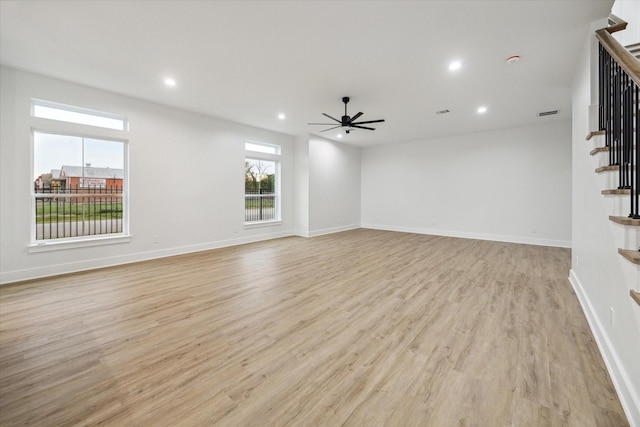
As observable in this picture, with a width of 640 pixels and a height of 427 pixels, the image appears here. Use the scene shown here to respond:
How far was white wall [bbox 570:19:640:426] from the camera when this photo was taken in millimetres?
1514

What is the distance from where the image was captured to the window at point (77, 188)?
3963 mm

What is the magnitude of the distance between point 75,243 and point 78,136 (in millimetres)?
1733

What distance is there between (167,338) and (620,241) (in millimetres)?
3413

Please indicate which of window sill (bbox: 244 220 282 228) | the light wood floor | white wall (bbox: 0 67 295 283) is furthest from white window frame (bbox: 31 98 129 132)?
window sill (bbox: 244 220 282 228)

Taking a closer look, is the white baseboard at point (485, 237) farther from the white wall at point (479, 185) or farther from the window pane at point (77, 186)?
the window pane at point (77, 186)

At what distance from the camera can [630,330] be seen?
155 centimetres

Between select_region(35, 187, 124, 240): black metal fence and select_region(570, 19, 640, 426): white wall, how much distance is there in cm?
631

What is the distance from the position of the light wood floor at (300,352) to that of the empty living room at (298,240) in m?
0.02

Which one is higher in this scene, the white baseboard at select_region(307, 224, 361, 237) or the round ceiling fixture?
the round ceiling fixture

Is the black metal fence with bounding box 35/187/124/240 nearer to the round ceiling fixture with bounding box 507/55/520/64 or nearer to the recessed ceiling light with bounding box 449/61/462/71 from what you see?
the recessed ceiling light with bounding box 449/61/462/71

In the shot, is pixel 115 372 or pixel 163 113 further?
pixel 163 113

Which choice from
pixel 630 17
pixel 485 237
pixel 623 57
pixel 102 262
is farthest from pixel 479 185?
pixel 102 262

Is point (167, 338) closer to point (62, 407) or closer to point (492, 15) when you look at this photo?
point (62, 407)

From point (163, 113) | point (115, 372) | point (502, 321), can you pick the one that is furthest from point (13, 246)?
point (502, 321)
